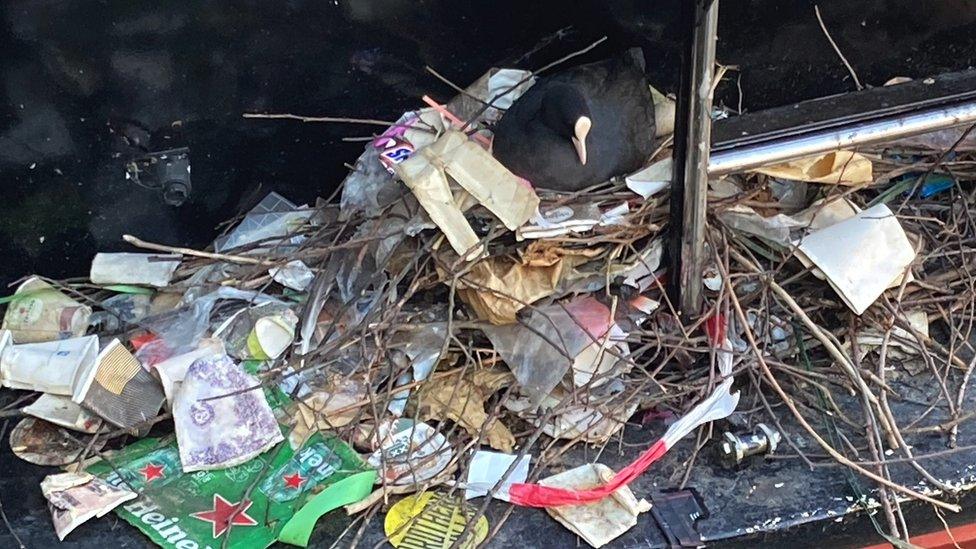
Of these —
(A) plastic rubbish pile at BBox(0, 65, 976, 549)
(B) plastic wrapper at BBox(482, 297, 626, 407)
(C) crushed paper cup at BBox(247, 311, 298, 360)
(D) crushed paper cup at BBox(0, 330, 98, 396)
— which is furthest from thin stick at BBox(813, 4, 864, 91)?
(D) crushed paper cup at BBox(0, 330, 98, 396)

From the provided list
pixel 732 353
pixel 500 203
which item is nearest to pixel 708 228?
pixel 732 353

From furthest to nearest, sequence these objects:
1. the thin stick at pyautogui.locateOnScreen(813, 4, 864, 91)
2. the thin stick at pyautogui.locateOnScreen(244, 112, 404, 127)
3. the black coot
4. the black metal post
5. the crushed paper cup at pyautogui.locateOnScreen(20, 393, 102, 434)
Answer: the thin stick at pyautogui.locateOnScreen(813, 4, 864, 91) → the thin stick at pyautogui.locateOnScreen(244, 112, 404, 127) → the black coot → the crushed paper cup at pyautogui.locateOnScreen(20, 393, 102, 434) → the black metal post

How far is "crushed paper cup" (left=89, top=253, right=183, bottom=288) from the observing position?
2033 millimetres

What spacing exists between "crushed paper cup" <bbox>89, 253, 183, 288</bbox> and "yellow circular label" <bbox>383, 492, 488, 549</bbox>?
75 centimetres

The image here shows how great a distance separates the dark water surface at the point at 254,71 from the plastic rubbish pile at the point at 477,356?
208 mm

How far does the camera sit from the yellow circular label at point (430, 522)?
157 cm

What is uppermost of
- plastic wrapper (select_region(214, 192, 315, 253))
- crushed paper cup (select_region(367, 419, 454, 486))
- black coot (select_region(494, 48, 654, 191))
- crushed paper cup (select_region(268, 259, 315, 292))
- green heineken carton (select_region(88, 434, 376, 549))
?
black coot (select_region(494, 48, 654, 191))

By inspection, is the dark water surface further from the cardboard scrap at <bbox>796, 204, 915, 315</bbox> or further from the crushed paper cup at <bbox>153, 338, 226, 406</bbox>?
the cardboard scrap at <bbox>796, 204, 915, 315</bbox>

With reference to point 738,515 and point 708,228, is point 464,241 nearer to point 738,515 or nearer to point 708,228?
point 708,228

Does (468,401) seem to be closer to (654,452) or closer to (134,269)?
(654,452)

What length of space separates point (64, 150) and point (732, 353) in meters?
1.33

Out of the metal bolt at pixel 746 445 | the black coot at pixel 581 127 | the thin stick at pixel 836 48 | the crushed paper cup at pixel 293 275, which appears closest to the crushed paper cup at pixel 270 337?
the crushed paper cup at pixel 293 275

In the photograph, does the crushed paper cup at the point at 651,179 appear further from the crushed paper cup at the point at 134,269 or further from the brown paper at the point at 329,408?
the crushed paper cup at the point at 134,269

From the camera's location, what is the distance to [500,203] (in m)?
1.75
